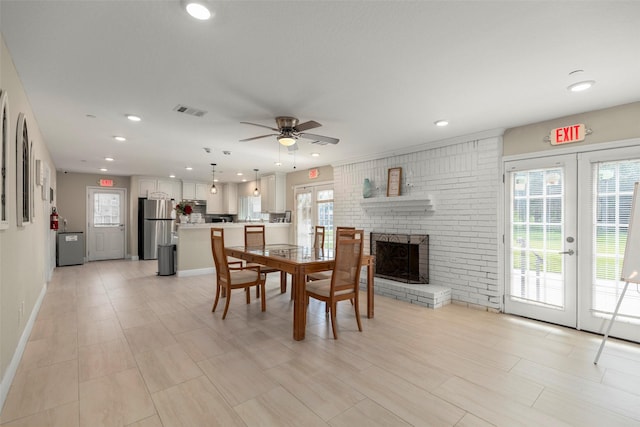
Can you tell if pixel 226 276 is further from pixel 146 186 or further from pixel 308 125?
pixel 146 186

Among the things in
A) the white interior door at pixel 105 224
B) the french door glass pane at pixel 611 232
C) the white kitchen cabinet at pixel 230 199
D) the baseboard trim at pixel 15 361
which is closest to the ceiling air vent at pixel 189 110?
the baseboard trim at pixel 15 361

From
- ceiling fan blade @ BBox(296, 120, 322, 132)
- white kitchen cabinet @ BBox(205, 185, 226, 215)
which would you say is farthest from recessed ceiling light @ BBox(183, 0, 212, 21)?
white kitchen cabinet @ BBox(205, 185, 226, 215)

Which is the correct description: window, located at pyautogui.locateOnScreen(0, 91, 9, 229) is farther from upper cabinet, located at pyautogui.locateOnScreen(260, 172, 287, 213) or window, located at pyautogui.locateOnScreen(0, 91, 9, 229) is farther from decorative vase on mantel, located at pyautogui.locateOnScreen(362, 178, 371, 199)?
upper cabinet, located at pyautogui.locateOnScreen(260, 172, 287, 213)

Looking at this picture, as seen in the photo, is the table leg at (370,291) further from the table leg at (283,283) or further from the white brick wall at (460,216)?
the table leg at (283,283)

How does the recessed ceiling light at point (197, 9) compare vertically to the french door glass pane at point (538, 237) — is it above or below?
above

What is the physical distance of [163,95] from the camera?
9.53 ft

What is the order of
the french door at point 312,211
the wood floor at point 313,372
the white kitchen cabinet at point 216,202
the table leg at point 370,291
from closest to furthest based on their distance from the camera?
the wood floor at point 313,372 < the table leg at point 370,291 < the french door at point 312,211 < the white kitchen cabinet at point 216,202

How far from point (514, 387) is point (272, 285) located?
3918mm

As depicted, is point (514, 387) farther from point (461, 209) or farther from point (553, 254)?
point (461, 209)

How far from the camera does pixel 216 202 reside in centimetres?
1009

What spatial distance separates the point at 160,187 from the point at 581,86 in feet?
30.2

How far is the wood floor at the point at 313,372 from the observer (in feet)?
6.21

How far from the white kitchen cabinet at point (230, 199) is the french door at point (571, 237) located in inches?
321

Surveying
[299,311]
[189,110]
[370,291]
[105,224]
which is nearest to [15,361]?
[299,311]
